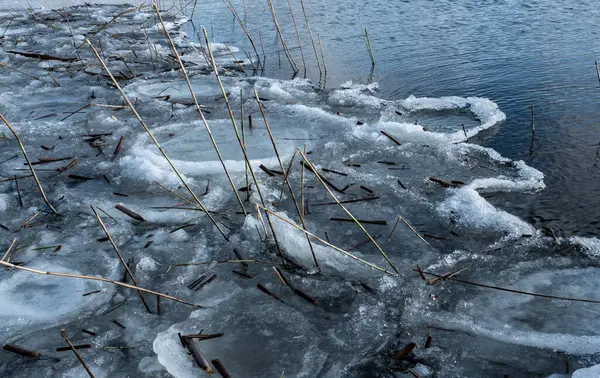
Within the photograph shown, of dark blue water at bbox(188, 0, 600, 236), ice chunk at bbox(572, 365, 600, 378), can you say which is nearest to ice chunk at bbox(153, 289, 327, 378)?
ice chunk at bbox(572, 365, 600, 378)

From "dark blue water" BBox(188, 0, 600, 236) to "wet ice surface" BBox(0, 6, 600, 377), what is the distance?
248 millimetres

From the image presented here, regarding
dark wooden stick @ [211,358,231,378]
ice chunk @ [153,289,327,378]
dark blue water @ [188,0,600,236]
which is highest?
dark blue water @ [188,0,600,236]

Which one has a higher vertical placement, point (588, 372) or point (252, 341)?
point (588, 372)

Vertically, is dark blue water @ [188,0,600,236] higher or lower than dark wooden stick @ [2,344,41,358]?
higher

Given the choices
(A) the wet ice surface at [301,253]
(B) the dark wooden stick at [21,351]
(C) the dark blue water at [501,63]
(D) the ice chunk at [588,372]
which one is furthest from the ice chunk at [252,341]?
(C) the dark blue water at [501,63]

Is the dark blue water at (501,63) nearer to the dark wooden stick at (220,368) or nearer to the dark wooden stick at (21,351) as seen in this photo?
the dark wooden stick at (220,368)

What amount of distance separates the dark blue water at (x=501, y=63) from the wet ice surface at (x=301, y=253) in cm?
25

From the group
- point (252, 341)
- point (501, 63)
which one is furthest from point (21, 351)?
point (501, 63)

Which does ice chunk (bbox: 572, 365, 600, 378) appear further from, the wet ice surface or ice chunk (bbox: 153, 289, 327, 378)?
ice chunk (bbox: 153, 289, 327, 378)

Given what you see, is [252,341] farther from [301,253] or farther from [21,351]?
[21,351]

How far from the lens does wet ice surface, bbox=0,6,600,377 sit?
205cm

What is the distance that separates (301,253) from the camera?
8.79 ft

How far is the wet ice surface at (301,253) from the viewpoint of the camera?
2.05 m

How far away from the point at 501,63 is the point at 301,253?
13.8ft
